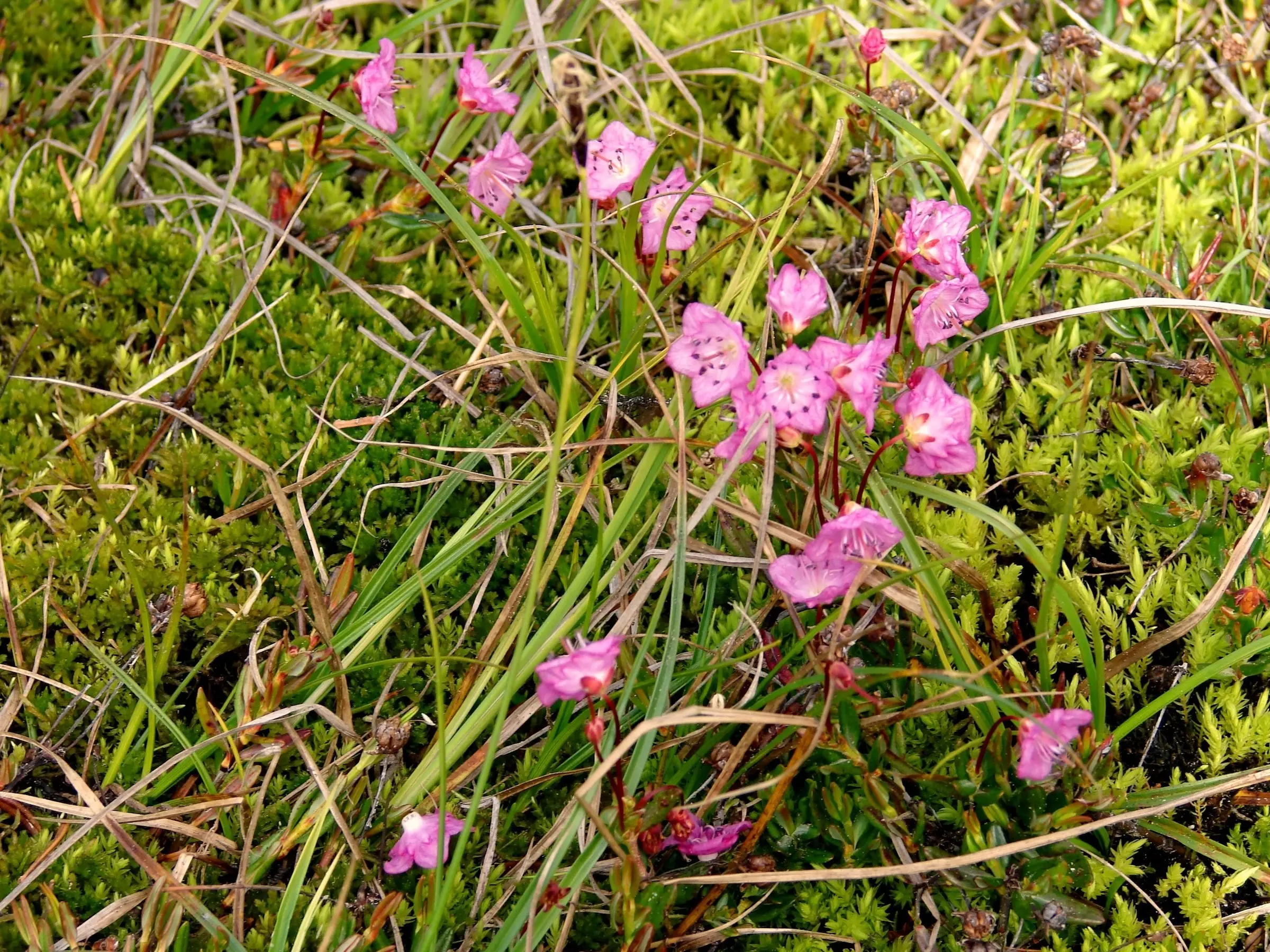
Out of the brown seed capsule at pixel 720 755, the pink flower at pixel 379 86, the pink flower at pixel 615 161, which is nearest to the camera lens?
the brown seed capsule at pixel 720 755

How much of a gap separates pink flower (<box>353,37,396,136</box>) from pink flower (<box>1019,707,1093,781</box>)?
2.25 metres

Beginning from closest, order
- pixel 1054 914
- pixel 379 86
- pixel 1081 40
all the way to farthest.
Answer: pixel 1054 914
pixel 379 86
pixel 1081 40

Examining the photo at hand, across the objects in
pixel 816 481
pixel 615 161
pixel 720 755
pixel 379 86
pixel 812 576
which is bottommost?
pixel 720 755

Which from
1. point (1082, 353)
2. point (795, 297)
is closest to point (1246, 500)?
point (1082, 353)

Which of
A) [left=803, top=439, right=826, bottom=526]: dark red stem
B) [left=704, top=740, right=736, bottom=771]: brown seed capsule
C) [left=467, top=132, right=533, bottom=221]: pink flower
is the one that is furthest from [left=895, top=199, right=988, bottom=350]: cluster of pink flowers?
[left=467, top=132, right=533, bottom=221]: pink flower

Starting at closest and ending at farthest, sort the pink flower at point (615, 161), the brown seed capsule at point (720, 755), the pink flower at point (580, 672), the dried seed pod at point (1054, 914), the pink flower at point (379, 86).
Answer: the pink flower at point (580, 672)
the dried seed pod at point (1054, 914)
the brown seed capsule at point (720, 755)
the pink flower at point (615, 161)
the pink flower at point (379, 86)

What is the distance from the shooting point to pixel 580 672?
6.42 ft

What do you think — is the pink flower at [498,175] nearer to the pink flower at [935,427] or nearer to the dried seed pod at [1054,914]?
the pink flower at [935,427]

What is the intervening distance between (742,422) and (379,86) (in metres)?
1.59

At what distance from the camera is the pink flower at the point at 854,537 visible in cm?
208

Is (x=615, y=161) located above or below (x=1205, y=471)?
above

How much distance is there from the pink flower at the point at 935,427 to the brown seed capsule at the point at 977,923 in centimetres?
86

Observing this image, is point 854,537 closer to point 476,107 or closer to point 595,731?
point 595,731

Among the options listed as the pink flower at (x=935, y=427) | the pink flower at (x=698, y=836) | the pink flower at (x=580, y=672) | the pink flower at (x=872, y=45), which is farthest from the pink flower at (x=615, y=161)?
the pink flower at (x=698, y=836)
